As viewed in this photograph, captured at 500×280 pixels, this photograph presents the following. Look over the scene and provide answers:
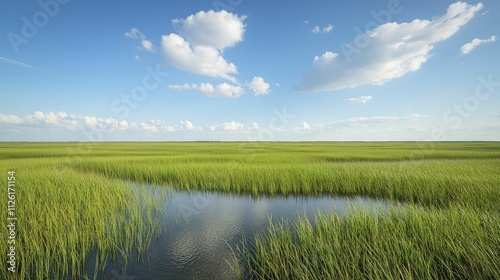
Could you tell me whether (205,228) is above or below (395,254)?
below

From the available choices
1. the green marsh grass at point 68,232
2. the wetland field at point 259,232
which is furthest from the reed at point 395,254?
the green marsh grass at point 68,232

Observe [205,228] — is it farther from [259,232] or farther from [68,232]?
[68,232]

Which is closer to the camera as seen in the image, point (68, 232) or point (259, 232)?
point (68, 232)

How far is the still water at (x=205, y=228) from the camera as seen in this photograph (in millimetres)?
4398

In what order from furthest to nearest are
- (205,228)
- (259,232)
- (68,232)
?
(205,228)
(259,232)
(68,232)

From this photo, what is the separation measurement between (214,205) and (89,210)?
4.33 meters

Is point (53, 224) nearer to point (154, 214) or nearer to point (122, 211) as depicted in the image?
point (122, 211)

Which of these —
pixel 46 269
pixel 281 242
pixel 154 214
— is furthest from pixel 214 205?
pixel 46 269

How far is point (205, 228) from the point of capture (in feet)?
21.6

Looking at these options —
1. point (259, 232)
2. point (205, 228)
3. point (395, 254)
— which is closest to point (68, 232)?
point (205, 228)

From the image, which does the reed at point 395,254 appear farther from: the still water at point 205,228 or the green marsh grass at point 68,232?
the green marsh grass at point 68,232

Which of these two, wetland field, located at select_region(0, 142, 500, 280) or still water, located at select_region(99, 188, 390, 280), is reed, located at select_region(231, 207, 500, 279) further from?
still water, located at select_region(99, 188, 390, 280)

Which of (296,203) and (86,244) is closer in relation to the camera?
(86,244)

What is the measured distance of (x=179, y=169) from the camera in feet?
47.9
